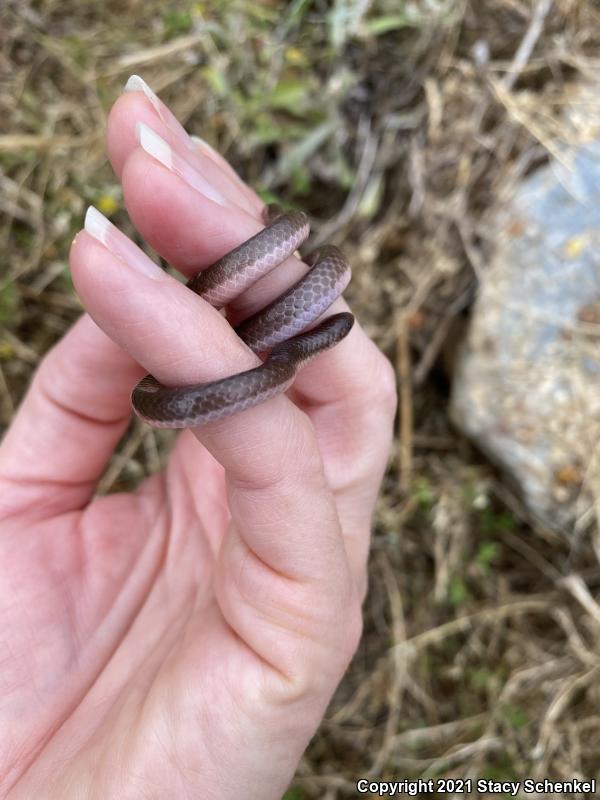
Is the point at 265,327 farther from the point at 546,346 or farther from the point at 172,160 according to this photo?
the point at 546,346

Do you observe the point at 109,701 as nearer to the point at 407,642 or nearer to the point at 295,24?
the point at 407,642

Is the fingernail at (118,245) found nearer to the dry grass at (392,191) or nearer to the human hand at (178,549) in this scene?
the human hand at (178,549)

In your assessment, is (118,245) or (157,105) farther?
(157,105)

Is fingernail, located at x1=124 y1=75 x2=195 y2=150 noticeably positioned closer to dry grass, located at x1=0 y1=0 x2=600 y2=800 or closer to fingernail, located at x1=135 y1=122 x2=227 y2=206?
fingernail, located at x1=135 y1=122 x2=227 y2=206

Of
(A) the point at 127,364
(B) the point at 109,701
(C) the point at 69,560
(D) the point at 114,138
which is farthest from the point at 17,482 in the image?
(D) the point at 114,138

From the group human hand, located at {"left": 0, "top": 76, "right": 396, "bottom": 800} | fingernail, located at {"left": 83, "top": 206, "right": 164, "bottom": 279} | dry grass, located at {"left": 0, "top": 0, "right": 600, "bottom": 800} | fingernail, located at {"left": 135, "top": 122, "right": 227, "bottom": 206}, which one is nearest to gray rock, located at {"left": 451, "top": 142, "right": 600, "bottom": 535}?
dry grass, located at {"left": 0, "top": 0, "right": 600, "bottom": 800}

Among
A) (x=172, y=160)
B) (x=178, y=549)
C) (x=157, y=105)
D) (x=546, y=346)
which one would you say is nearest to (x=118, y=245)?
(x=172, y=160)

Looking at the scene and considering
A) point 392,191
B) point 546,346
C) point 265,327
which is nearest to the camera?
point 265,327
